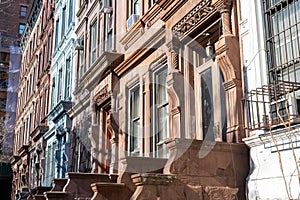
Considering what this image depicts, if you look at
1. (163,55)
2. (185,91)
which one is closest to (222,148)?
(185,91)

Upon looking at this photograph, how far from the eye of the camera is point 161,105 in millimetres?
9781

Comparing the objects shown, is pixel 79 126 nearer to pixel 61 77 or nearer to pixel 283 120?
pixel 61 77

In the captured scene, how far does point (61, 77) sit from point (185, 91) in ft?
39.6

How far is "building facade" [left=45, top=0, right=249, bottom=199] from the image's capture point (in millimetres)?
5770

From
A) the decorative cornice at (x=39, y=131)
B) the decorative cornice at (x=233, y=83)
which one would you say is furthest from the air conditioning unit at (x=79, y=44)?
the decorative cornice at (x=233, y=83)

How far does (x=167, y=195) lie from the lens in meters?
5.40

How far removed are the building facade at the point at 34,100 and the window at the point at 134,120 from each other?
400 inches

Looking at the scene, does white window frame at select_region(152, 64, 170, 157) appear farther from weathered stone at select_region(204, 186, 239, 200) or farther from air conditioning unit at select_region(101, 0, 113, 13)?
air conditioning unit at select_region(101, 0, 113, 13)

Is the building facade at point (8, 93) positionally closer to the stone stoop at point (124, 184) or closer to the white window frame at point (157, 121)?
the white window frame at point (157, 121)

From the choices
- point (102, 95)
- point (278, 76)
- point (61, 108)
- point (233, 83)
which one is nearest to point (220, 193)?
point (233, 83)

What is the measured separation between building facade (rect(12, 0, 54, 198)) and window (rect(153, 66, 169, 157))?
11.6 m

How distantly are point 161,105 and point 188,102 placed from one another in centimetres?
175

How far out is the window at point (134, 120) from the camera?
10830mm

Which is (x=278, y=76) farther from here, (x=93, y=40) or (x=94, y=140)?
(x=93, y=40)
